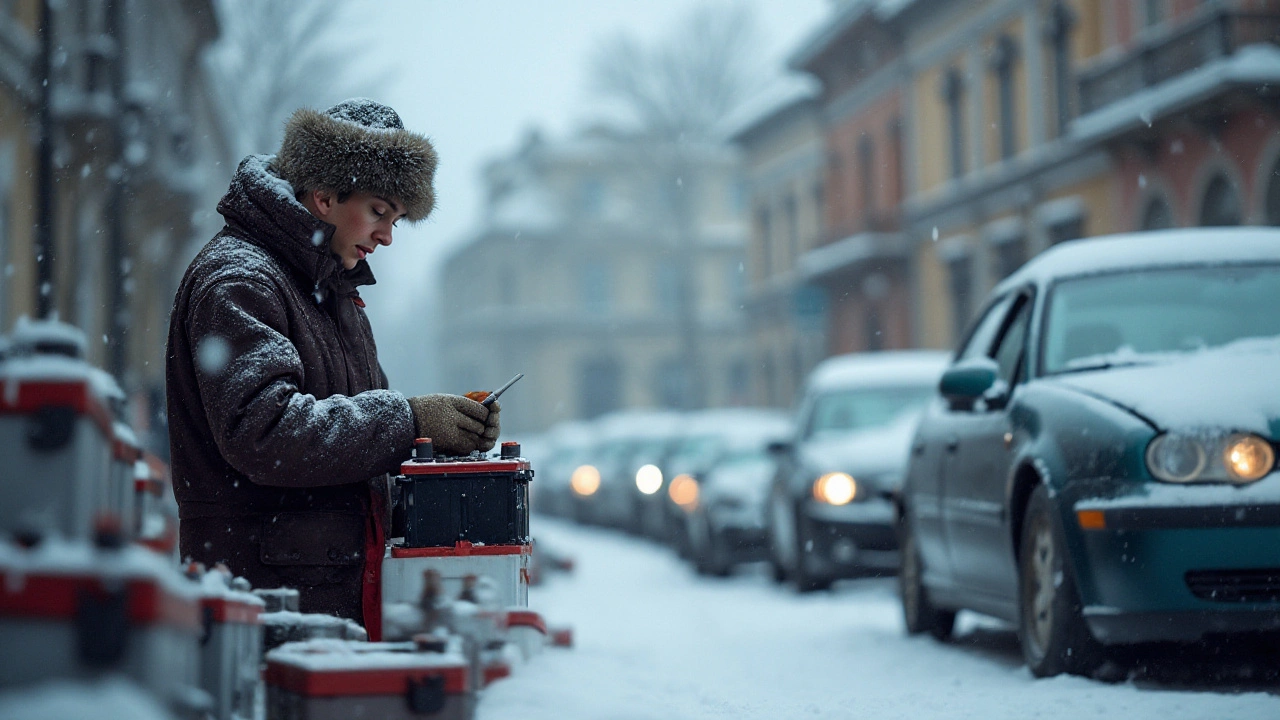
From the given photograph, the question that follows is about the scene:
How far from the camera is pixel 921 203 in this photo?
39.8m

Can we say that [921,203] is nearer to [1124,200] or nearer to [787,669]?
[1124,200]

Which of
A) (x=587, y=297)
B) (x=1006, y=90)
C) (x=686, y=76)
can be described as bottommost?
(x=1006, y=90)

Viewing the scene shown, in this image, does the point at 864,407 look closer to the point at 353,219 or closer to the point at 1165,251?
the point at 1165,251

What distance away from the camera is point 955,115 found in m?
37.7

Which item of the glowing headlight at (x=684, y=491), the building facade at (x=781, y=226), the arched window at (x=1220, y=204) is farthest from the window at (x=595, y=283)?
the glowing headlight at (x=684, y=491)

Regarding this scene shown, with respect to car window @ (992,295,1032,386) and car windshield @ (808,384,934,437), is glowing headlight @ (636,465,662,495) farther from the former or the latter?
car window @ (992,295,1032,386)

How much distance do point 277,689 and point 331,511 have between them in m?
0.94

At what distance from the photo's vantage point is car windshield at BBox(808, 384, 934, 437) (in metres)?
14.7

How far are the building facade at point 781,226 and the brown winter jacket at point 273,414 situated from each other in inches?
1666

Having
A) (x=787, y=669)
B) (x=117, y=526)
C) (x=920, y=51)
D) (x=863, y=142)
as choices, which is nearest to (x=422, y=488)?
(x=117, y=526)

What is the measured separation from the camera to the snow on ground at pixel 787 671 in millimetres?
5105

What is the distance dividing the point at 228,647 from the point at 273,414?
74 cm

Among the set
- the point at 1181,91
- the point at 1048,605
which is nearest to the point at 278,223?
the point at 1048,605

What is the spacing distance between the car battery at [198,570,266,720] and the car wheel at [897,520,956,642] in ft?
20.8
